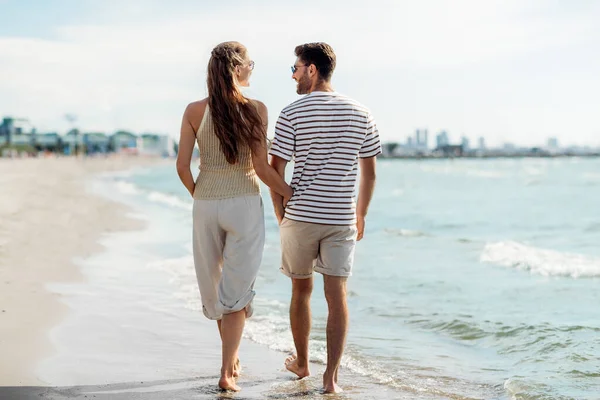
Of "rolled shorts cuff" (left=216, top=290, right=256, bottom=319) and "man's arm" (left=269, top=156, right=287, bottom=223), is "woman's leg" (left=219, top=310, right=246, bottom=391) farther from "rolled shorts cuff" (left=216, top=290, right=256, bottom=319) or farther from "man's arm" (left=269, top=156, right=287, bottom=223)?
"man's arm" (left=269, top=156, right=287, bottom=223)

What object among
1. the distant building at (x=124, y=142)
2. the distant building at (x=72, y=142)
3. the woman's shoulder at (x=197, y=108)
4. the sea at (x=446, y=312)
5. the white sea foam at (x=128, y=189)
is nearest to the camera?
the woman's shoulder at (x=197, y=108)

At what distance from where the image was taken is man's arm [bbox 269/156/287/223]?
3.47 metres

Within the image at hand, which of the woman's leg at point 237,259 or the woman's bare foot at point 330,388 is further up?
the woman's leg at point 237,259

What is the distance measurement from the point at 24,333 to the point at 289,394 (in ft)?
6.64

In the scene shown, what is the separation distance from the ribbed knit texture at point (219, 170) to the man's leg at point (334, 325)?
635 millimetres

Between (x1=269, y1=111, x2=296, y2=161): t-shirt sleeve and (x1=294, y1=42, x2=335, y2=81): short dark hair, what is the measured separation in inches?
11.4

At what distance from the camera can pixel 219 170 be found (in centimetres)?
352

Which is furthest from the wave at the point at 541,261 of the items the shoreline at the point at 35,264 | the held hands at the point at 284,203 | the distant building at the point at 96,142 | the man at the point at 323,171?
the distant building at the point at 96,142

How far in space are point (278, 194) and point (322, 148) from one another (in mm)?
348

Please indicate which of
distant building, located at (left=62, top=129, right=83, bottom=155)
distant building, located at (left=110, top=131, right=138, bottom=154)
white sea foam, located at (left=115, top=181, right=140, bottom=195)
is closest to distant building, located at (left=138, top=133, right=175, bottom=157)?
distant building, located at (left=110, top=131, right=138, bottom=154)

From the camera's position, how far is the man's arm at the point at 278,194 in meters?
3.47

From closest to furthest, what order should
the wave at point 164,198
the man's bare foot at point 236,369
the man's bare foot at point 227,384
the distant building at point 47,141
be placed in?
the man's bare foot at point 227,384 → the man's bare foot at point 236,369 → the wave at point 164,198 → the distant building at point 47,141

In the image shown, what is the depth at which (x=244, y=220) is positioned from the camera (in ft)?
11.5

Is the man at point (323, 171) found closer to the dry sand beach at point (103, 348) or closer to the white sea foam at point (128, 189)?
the dry sand beach at point (103, 348)
